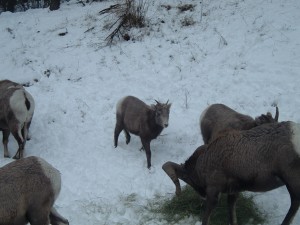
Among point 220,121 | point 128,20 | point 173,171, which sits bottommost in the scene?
point 173,171

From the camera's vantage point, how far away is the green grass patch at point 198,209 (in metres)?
6.27

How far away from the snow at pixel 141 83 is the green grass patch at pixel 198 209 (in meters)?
0.17

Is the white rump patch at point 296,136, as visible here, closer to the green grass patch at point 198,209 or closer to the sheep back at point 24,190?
the green grass patch at point 198,209

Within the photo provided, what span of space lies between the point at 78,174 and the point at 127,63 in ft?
15.9

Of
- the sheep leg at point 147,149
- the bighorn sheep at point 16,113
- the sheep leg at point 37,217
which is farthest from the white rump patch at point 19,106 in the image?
the sheep leg at point 37,217

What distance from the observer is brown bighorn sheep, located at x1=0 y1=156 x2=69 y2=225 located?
5.32 metres

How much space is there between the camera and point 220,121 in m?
7.75

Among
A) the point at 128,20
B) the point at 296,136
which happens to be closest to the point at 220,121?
the point at 296,136

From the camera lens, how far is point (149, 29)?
1345 centimetres

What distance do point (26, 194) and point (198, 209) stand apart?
268cm

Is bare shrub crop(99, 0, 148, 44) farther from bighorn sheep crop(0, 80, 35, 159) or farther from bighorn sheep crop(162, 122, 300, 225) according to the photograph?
bighorn sheep crop(162, 122, 300, 225)

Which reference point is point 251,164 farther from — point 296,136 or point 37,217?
point 37,217

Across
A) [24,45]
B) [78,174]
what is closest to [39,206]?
[78,174]

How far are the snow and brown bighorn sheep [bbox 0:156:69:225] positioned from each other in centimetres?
124
